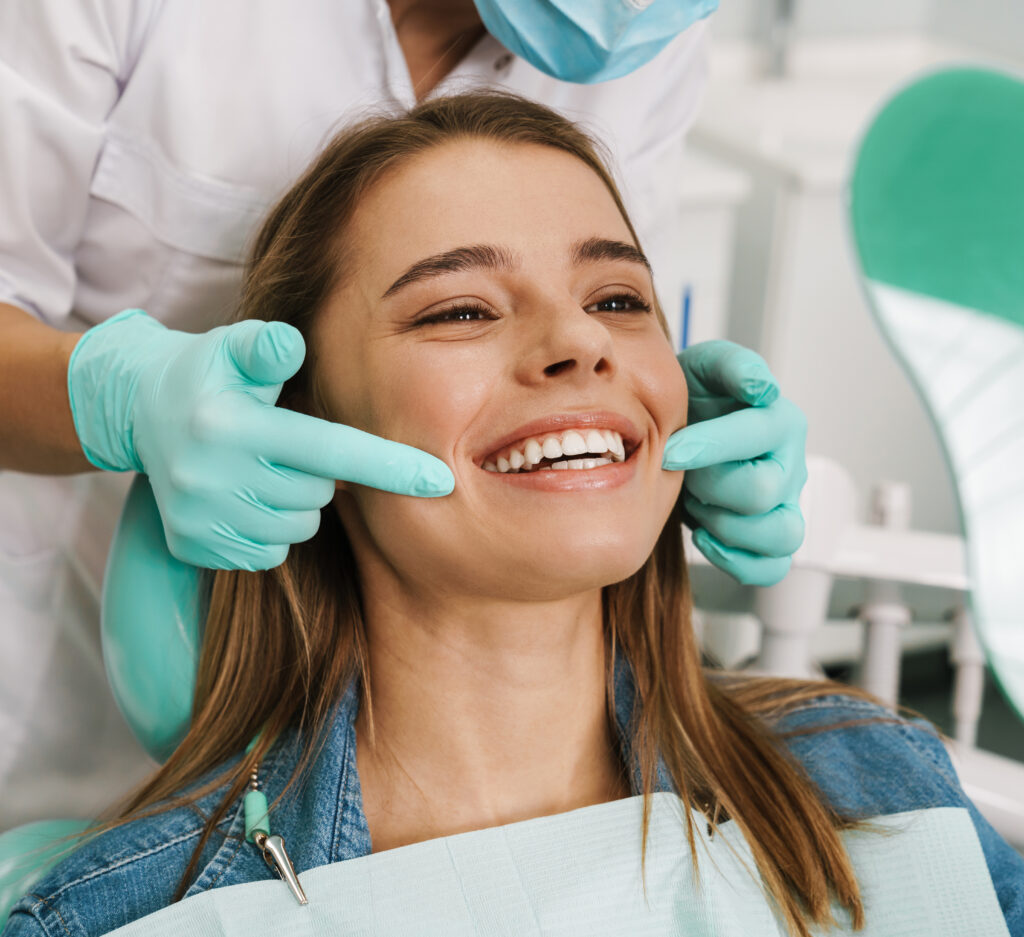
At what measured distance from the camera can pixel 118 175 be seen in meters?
1.35

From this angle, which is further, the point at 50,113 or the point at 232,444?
the point at 50,113

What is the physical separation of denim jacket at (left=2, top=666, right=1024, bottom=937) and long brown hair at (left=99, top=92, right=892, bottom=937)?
0.9 inches

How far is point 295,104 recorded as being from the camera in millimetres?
1359

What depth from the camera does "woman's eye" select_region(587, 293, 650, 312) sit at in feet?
3.93

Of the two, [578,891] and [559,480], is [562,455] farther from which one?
[578,891]

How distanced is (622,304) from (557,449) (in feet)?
0.89

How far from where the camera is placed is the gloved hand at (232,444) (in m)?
1.01

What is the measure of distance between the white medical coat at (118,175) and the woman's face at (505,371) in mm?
272

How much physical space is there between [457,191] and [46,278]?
0.56m

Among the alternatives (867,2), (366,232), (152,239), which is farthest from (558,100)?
(867,2)

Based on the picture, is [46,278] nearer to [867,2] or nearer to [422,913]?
[422,913]

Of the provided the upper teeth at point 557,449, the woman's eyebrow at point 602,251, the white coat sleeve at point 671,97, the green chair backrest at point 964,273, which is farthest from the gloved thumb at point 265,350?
the green chair backrest at point 964,273

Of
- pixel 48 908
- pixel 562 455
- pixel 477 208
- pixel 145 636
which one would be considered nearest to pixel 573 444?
pixel 562 455

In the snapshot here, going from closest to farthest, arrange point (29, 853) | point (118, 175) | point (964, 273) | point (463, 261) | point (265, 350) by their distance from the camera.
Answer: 1. point (265, 350)
2. point (463, 261)
3. point (29, 853)
4. point (118, 175)
5. point (964, 273)
